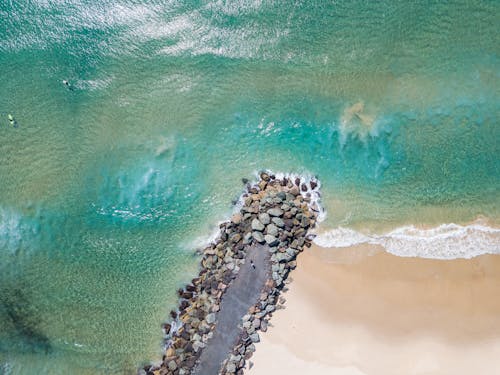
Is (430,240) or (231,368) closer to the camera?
(231,368)

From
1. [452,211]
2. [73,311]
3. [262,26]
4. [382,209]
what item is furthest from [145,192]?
[452,211]

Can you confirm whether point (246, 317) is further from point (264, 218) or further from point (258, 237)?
point (264, 218)

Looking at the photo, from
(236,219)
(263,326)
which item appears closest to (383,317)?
(263,326)

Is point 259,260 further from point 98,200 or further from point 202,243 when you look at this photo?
point 98,200

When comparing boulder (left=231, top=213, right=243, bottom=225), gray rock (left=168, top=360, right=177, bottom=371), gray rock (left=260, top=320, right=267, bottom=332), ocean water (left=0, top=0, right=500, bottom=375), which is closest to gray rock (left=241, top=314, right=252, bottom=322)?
gray rock (left=260, top=320, right=267, bottom=332)

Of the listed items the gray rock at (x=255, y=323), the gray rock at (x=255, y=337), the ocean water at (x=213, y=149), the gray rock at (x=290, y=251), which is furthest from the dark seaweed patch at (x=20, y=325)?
the gray rock at (x=290, y=251)

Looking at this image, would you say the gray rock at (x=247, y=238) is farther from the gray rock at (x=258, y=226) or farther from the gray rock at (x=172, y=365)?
the gray rock at (x=172, y=365)
